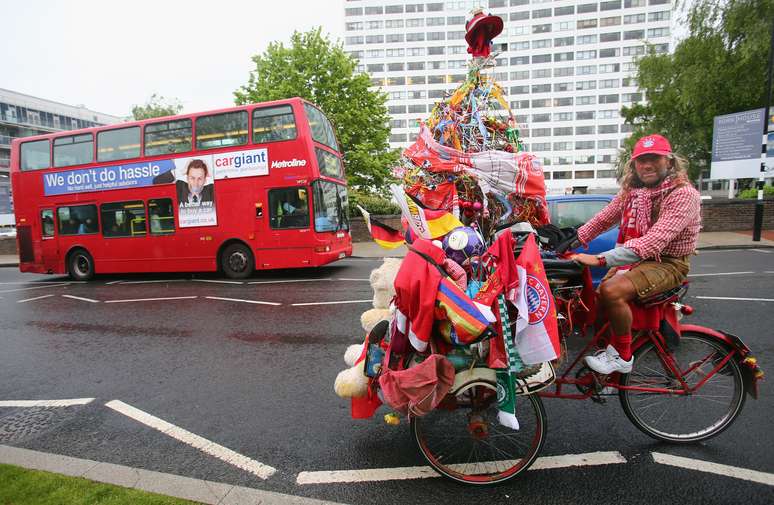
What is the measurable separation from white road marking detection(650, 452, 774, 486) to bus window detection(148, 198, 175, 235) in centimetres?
1171

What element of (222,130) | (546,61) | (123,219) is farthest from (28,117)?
(546,61)

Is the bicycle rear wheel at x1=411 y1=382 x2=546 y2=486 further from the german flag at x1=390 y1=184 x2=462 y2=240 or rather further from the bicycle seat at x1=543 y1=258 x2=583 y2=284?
the german flag at x1=390 y1=184 x2=462 y2=240

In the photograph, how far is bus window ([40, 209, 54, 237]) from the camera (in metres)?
12.6

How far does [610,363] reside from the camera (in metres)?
2.77

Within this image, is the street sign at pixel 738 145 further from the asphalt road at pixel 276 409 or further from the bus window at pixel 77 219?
the bus window at pixel 77 219

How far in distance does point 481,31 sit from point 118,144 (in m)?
11.9

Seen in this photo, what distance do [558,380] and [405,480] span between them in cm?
120

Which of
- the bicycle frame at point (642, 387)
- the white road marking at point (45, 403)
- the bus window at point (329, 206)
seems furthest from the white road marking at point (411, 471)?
the bus window at point (329, 206)

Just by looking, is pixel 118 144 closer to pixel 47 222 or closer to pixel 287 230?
pixel 47 222

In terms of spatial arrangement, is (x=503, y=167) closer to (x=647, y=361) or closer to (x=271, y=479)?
(x=647, y=361)

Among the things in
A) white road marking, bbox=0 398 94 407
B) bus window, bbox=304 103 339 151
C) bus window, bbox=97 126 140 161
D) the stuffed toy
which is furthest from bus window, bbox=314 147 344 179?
the stuffed toy

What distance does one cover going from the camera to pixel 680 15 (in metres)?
20.5

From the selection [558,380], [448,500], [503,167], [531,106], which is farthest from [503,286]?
[531,106]

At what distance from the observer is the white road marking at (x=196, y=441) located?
281 centimetres
